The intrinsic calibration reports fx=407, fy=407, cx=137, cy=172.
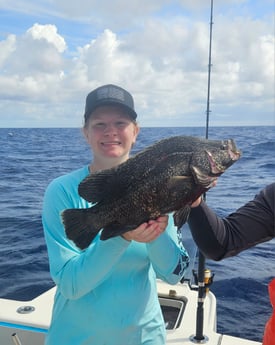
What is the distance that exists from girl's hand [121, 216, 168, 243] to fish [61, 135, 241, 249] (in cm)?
3

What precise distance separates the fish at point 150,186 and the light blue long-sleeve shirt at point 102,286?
191 mm

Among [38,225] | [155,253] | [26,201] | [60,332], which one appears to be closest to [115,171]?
[155,253]

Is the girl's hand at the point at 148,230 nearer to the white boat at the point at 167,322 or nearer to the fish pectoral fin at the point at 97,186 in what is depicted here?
the fish pectoral fin at the point at 97,186

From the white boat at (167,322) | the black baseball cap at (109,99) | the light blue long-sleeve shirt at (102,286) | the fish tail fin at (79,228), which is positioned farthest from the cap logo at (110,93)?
the white boat at (167,322)

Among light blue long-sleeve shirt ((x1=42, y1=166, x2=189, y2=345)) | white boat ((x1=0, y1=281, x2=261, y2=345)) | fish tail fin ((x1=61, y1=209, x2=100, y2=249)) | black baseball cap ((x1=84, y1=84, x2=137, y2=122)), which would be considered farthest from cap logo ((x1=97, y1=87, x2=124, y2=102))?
white boat ((x1=0, y1=281, x2=261, y2=345))

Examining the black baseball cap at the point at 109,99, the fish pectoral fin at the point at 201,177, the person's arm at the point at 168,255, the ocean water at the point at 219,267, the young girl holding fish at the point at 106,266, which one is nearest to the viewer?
the fish pectoral fin at the point at 201,177

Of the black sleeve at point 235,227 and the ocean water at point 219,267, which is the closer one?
the black sleeve at point 235,227

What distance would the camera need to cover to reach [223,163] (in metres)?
2.30

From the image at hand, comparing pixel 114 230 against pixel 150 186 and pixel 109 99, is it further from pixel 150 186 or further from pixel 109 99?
pixel 109 99

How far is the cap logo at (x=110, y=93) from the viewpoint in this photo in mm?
2752

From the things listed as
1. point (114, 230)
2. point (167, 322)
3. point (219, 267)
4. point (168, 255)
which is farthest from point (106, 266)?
point (219, 267)

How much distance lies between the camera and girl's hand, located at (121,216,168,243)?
2.22m

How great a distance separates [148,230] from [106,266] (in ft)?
1.16

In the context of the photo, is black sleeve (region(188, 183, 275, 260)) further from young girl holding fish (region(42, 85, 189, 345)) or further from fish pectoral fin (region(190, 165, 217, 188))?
fish pectoral fin (region(190, 165, 217, 188))
